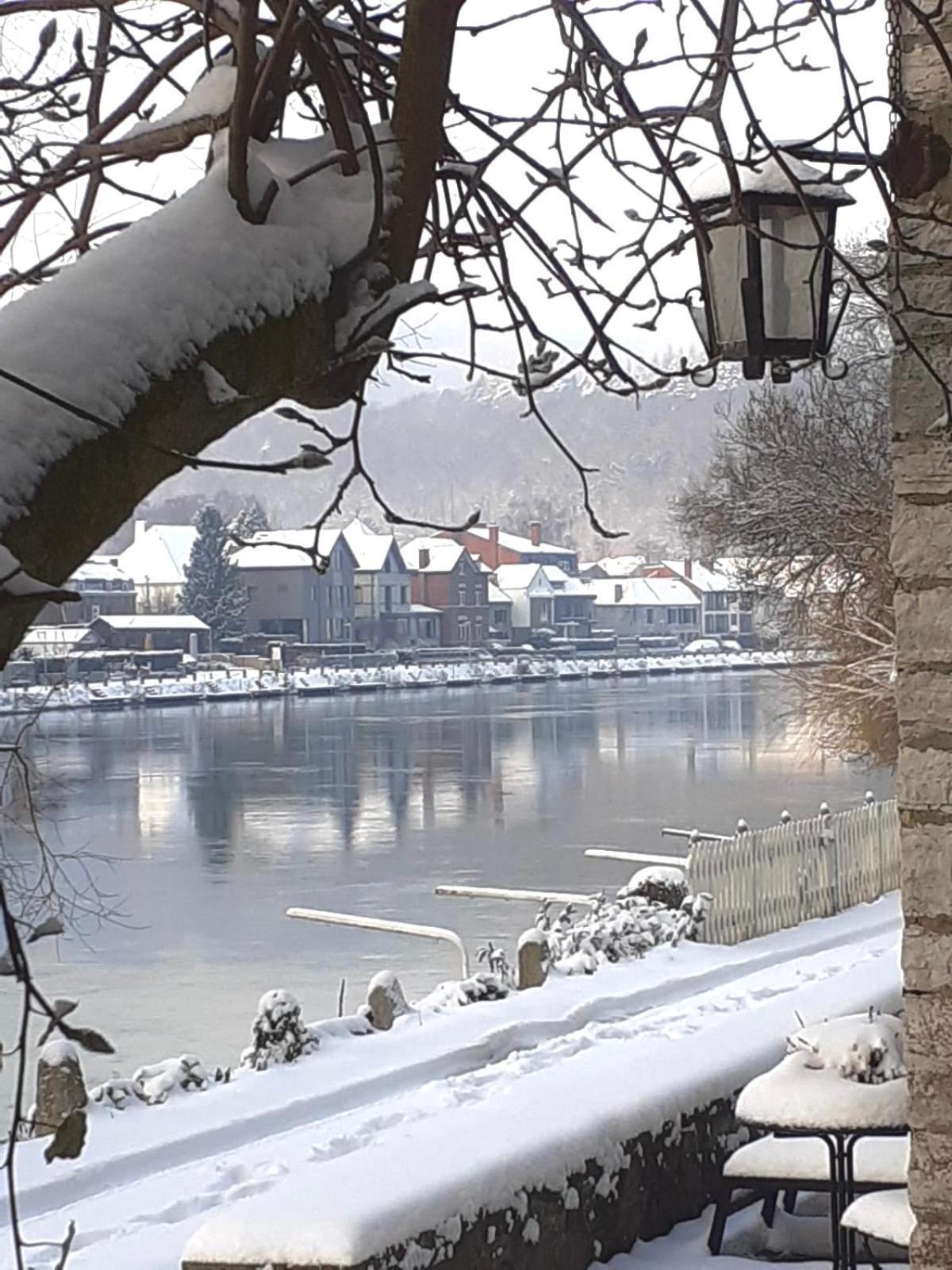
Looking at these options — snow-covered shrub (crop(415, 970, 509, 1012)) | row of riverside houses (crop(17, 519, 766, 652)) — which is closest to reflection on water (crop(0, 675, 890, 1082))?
snow-covered shrub (crop(415, 970, 509, 1012))

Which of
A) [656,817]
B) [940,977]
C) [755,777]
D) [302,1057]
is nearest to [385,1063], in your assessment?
[302,1057]

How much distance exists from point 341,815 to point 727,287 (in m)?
26.0

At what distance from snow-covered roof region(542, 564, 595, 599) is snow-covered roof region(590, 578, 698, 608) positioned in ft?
2.48

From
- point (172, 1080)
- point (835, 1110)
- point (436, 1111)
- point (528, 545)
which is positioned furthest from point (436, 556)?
point (835, 1110)

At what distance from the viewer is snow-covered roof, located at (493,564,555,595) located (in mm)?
76500

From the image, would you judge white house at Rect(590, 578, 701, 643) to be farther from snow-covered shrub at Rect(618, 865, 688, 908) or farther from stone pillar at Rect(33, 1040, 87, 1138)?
stone pillar at Rect(33, 1040, 87, 1138)

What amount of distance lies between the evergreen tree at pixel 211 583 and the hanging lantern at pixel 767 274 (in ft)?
185

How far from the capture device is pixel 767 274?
358cm

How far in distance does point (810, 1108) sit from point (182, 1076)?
191 inches

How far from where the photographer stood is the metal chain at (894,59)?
10.6 feet

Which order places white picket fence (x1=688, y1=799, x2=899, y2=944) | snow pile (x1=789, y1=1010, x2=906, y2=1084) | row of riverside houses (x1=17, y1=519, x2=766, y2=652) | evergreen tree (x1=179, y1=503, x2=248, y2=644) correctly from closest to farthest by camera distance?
snow pile (x1=789, y1=1010, x2=906, y2=1084), white picket fence (x1=688, y1=799, x2=899, y2=944), evergreen tree (x1=179, y1=503, x2=248, y2=644), row of riverside houses (x1=17, y1=519, x2=766, y2=652)

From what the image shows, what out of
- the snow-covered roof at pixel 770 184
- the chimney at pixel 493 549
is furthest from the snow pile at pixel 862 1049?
the chimney at pixel 493 549

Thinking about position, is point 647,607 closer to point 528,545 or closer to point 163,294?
point 528,545

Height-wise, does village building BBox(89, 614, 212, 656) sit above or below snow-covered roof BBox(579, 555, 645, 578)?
below
